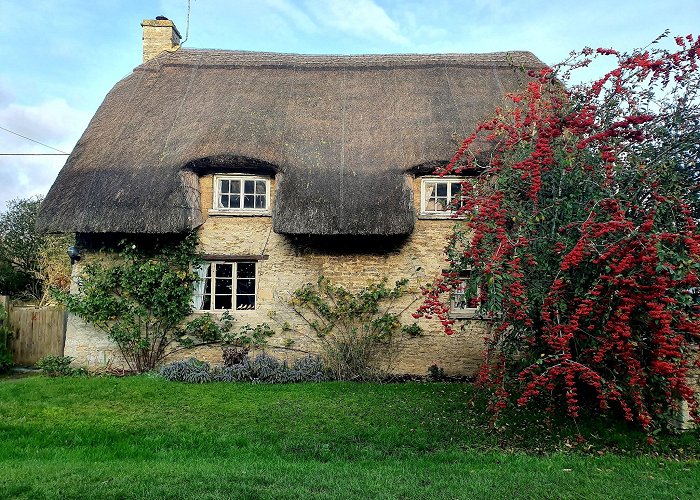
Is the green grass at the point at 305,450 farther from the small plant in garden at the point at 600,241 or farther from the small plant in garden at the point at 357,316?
the small plant in garden at the point at 357,316

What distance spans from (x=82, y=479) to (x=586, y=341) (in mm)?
5018

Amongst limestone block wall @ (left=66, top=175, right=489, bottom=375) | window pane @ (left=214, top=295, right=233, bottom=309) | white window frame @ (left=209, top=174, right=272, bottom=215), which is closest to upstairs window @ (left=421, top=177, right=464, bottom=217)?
limestone block wall @ (left=66, top=175, right=489, bottom=375)

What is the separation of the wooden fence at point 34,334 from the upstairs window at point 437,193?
817 centimetres

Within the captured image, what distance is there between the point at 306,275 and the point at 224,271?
5.24ft

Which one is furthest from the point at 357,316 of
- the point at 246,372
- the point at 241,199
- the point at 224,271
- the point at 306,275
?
the point at 241,199

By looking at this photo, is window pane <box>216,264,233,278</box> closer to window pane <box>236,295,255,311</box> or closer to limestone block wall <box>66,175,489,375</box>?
limestone block wall <box>66,175,489,375</box>

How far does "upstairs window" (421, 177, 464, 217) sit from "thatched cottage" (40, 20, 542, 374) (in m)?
0.02

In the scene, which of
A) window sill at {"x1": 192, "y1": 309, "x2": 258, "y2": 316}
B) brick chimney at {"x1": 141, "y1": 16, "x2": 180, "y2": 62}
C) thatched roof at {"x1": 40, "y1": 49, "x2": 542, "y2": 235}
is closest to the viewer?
thatched roof at {"x1": 40, "y1": 49, "x2": 542, "y2": 235}

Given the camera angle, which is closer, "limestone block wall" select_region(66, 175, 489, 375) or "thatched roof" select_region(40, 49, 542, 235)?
A: "thatched roof" select_region(40, 49, 542, 235)

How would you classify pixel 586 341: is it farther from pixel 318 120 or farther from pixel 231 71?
pixel 231 71

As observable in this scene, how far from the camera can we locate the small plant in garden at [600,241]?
4.98 meters

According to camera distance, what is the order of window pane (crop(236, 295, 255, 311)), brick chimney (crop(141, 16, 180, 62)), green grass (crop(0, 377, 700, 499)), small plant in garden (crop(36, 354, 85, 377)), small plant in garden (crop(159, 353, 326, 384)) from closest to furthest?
green grass (crop(0, 377, 700, 499)), small plant in garden (crop(159, 353, 326, 384)), small plant in garden (crop(36, 354, 85, 377)), window pane (crop(236, 295, 255, 311)), brick chimney (crop(141, 16, 180, 62))

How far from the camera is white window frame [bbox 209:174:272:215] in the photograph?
10.4 m

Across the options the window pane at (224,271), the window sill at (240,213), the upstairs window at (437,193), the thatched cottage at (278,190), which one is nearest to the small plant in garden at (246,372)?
the thatched cottage at (278,190)
